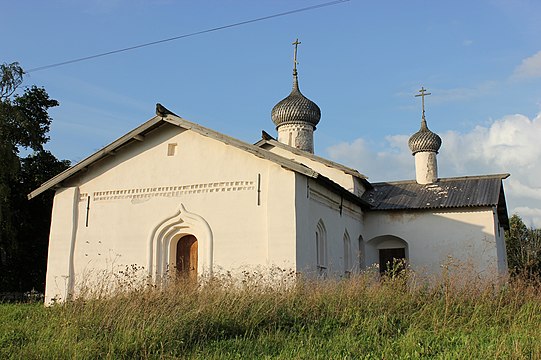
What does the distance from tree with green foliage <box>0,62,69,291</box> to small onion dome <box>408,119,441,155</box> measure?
47.3 ft

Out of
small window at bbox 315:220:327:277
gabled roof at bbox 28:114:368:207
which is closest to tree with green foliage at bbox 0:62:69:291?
gabled roof at bbox 28:114:368:207

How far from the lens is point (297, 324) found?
29.3 feet

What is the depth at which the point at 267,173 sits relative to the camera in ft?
46.0

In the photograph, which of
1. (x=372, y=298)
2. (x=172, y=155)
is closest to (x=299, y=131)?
(x=172, y=155)

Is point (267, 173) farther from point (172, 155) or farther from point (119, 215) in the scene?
point (119, 215)

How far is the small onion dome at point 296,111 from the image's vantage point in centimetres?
2306

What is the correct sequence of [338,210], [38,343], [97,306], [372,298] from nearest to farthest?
[38,343] → [97,306] → [372,298] → [338,210]

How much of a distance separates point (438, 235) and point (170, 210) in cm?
899

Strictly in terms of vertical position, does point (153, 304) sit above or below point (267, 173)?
below

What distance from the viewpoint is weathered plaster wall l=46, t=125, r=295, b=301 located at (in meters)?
13.8

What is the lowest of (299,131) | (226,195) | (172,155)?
(226,195)

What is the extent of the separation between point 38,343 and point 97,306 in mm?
1311

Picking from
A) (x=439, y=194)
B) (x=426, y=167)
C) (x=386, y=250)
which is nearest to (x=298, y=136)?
(x=426, y=167)

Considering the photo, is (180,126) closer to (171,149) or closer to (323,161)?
(171,149)
